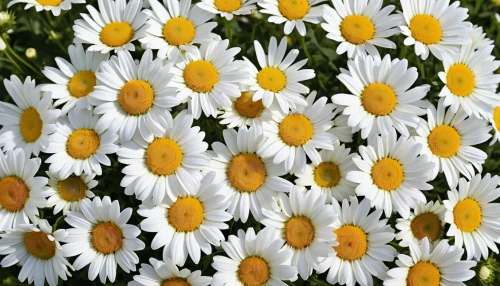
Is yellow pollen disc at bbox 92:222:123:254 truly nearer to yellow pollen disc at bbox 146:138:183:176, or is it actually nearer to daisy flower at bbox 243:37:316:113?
yellow pollen disc at bbox 146:138:183:176

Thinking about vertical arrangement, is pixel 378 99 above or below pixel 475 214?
above

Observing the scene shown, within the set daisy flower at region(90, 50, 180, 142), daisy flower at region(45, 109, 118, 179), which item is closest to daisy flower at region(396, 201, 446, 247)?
daisy flower at region(90, 50, 180, 142)

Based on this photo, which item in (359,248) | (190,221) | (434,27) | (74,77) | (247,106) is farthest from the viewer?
(434,27)

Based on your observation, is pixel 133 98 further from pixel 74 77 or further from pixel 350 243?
pixel 350 243

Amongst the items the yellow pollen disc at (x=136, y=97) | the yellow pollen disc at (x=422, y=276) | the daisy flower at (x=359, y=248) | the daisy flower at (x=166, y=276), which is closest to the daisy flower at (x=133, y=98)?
the yellow pollen disc at (x=136, y=97)

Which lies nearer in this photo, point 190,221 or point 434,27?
point 190,221

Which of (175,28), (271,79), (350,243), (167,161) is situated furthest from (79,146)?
(350,243)

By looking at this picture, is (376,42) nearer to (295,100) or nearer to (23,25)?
(295,100)
